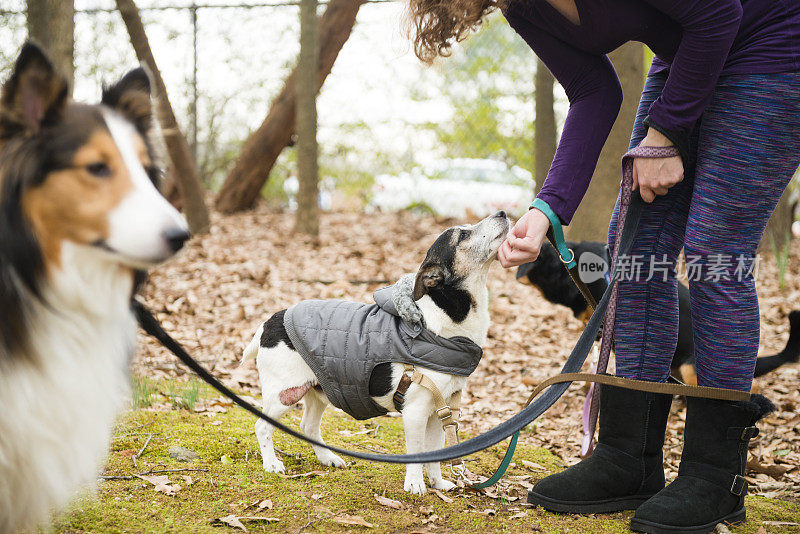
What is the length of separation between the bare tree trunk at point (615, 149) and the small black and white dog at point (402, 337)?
258 centimetres

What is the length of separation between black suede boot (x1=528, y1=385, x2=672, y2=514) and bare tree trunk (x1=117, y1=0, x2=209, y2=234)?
574cm

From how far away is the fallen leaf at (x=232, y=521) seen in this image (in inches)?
82.0

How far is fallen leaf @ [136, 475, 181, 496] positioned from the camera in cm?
232

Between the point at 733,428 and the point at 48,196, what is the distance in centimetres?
215

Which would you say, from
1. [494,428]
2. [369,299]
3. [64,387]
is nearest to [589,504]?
[494,428]

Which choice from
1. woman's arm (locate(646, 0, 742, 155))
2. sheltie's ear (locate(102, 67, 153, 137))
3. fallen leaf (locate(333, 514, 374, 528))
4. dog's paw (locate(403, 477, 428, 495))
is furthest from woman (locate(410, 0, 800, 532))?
sheltie's ear (locate(102, 67, 153, 137))

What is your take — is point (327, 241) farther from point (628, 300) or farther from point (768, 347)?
point (628, 300)

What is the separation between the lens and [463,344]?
2598 mm

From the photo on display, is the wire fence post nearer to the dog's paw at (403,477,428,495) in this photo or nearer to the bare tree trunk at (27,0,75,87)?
the bare tree trunk at (27,0,75,87)

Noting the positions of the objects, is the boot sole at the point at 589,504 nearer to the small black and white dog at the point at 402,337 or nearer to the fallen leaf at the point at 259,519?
the small black and white dog at the point at 402,337

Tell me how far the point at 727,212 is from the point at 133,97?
5.85 ft

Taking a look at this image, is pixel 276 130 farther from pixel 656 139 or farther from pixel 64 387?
pixel 64 387

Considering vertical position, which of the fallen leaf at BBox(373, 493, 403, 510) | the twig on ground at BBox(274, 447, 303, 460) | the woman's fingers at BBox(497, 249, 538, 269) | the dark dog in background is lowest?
the twig on ground at BBox(274, 447, 303, 460)

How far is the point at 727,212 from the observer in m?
2.08
